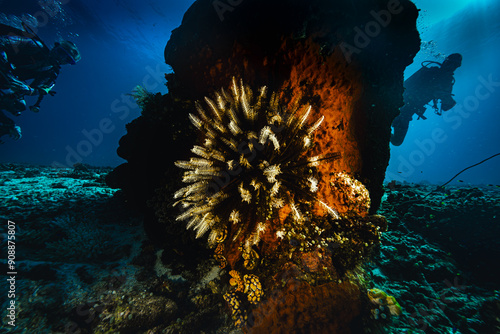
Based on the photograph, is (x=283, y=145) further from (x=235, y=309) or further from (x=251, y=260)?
(x=235, y=309)

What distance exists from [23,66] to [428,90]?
21728mm

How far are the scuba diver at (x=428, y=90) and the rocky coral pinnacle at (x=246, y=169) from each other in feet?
34.3

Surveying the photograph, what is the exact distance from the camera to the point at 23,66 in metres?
9.27

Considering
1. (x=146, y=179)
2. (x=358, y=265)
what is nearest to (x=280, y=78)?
(x=146, y=179)

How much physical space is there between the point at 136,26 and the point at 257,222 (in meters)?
53.1

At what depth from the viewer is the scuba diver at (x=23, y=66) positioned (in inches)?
331

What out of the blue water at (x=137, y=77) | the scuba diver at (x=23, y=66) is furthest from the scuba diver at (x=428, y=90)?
the scuba diver at (x=23, y=66)

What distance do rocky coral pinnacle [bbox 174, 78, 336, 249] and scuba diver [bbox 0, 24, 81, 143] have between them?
11031mm

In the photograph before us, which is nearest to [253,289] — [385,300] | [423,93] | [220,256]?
[220,256]

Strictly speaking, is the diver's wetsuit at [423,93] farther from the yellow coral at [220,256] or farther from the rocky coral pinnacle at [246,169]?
the yellow coral at [220,256]

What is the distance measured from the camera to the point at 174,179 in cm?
379

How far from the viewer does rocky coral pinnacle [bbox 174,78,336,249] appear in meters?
2.96

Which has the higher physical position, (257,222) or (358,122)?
(358,122)

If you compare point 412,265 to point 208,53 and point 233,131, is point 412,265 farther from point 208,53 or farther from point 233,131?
point 208,53
